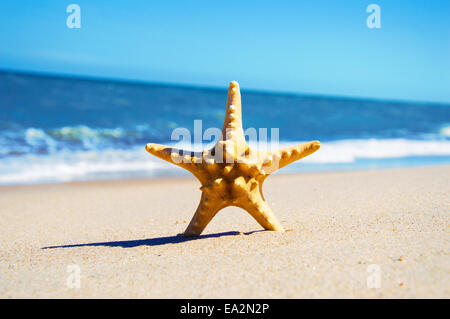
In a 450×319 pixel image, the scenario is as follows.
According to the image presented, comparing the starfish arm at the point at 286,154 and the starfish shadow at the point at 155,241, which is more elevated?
the starfish arm at the point at 286,154

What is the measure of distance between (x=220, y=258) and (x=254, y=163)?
0.80 meters

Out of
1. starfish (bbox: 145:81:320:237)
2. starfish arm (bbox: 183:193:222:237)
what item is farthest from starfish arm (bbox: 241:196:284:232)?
starfish arm (bbox: 183:193:222:237)

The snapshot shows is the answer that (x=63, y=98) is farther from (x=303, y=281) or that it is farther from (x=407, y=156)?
(x=303, y=281)

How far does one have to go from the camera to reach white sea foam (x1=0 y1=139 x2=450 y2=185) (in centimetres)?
805

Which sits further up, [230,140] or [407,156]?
[407,156]

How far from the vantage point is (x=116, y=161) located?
385 inches

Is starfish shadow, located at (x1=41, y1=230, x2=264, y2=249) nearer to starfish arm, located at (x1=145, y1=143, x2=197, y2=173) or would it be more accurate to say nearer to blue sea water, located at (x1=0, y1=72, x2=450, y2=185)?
starfish arm, located at (x1=145, y1=143, x2=197, y2=173)

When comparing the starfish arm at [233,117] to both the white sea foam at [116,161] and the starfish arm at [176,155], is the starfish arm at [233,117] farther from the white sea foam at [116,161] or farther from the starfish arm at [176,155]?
the white sea foam at [116,161]

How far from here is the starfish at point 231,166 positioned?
334cm

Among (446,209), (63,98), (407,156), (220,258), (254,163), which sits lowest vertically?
(220,258)

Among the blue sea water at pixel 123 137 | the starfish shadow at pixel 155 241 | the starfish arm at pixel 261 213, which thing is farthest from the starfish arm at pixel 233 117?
the blue sea water at pixel 123 137
